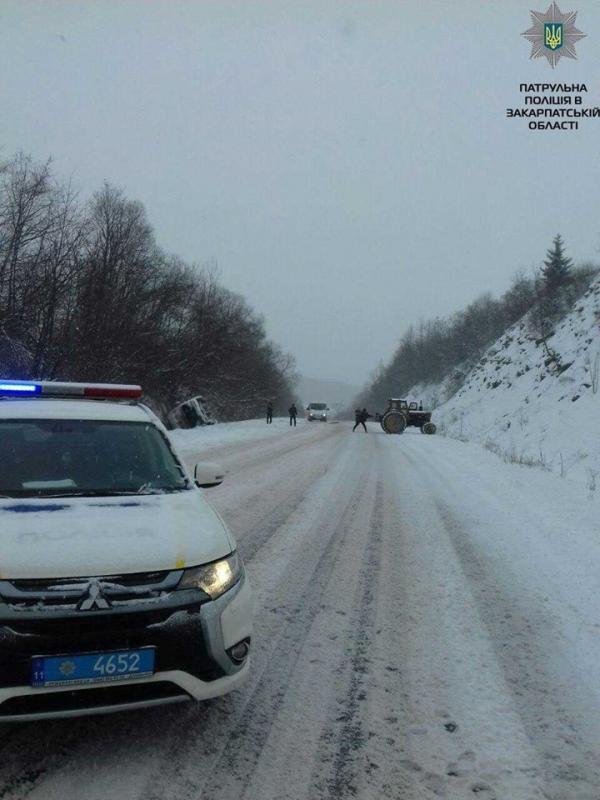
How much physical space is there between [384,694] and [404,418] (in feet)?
91.9

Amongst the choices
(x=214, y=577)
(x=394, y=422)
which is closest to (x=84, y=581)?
(x=214, y=577)

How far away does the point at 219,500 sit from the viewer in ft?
29.1

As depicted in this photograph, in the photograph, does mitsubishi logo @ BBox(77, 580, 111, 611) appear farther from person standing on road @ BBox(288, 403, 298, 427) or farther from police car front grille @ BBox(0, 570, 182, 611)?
person standing on road @ BBox(288, 403, 298, 427)

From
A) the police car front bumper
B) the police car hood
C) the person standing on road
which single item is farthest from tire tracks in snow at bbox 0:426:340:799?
the person standing on road

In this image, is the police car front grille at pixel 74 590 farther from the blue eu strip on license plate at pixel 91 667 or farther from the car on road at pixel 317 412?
the car on road at pixel 317 412

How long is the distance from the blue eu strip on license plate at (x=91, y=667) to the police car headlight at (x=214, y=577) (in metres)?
0.34

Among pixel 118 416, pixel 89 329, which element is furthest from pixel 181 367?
pixel 118 416

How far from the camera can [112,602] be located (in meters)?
2.58

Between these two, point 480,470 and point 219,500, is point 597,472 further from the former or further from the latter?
point 219,500

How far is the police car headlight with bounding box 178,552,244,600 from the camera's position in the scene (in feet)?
9.19

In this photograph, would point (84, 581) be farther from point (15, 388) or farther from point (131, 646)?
point (15, 388)

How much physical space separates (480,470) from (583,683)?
34.5ft

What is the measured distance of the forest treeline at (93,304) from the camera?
17.7 metres

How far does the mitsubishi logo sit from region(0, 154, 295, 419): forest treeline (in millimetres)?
16164
